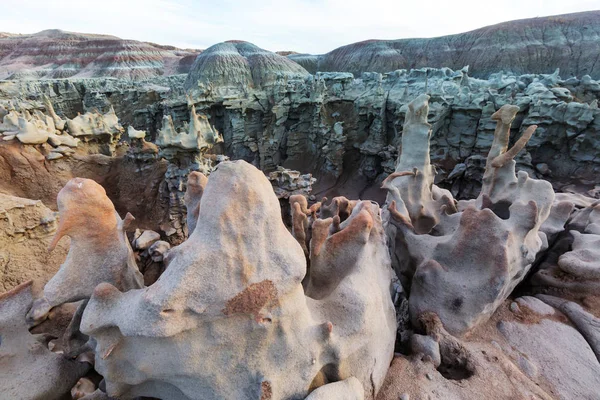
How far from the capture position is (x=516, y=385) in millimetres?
3133

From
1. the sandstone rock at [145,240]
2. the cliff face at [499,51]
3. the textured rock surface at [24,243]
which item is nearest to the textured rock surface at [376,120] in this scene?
the textured rock surface at [24,243]

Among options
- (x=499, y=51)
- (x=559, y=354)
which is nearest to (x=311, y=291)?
(x=559, y=354)

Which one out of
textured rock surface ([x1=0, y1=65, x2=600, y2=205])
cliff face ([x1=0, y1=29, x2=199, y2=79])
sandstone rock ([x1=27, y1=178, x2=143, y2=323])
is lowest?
textured rock surface ([x1=0, y1=65, x2=600, y2=205])

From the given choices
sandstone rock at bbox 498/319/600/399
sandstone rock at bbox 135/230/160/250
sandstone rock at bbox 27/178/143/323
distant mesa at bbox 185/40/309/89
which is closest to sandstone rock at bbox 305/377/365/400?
sandstone rock at bbox 27/178/143/323

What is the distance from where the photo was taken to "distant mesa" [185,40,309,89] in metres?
33.3

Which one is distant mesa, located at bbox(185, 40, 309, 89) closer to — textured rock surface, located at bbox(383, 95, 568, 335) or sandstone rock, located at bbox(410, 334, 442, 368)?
textured rock surface, located at bbox(383, 95, 568, 335)

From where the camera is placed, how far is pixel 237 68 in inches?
1364

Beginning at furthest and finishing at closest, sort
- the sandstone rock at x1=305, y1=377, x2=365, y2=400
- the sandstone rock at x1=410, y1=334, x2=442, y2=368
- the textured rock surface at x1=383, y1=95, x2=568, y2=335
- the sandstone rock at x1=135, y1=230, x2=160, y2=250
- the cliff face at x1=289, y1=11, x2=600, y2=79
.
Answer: the cliff face at x1=289, y1=11, x2=600, y2=79 < the sandstone rock at x1=135, y1=230, x2=160, y2=250 < the textured rock surface at x1=383, y1=95, x2=568, y2=335 < the sandstone rock at x1=410, y1=334, x2=442, y2=368 < the sandstone rock at x1=305, y1=377, x2=365, y2=400

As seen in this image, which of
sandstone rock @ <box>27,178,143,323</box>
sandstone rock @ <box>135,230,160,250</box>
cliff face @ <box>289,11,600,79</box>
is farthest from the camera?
cliff face @ <box>289,11,600,79</box>

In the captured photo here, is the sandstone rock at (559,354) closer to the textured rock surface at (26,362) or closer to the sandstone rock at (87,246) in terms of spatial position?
the sandstone rock at (87,246)

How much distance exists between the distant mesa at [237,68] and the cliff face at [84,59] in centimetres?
2121

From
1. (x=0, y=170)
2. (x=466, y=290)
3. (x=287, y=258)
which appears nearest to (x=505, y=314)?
(x=466, y=290)

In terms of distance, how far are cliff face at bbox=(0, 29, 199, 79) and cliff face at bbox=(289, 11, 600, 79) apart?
25.2 meters

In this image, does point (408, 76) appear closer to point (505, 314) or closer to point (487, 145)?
point (487, 145)
